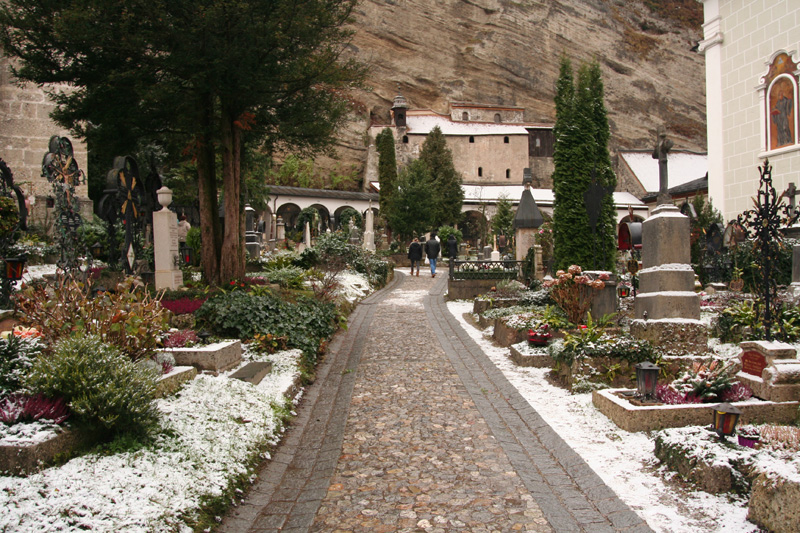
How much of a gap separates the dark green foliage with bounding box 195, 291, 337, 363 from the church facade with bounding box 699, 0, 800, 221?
15.8m

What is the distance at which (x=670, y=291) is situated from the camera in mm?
6461

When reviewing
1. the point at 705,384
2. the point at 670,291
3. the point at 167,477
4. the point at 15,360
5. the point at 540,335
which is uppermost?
the point at 670,291

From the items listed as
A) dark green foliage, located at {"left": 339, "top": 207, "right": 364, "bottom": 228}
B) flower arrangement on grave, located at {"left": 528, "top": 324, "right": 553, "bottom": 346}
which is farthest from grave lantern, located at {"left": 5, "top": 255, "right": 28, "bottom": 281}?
dark green foliage, located at {"left": 339, "top": 207, "right": 364, "bottom": 228}

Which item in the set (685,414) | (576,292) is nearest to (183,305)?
(576,292)

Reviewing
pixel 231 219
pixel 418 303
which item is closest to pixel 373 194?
pixel 418 303

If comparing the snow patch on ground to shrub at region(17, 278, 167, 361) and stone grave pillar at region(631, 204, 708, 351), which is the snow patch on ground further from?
shrub at region(17, 278, 167, 361)

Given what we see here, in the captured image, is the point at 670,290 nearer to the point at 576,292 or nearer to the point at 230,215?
the point at 576,292

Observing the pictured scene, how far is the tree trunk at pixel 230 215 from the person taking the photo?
33.5 feet

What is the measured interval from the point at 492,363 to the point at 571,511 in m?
4.29

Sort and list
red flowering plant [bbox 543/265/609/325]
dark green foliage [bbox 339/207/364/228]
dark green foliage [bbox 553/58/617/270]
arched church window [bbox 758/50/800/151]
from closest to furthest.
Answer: red flowering plant [bbox 543/265/609/325], dark green foliage [bbox 553/58/617/270], arched church window [bbox 758/50/800/151], dark green foliage [bbox 339/207/364/228]

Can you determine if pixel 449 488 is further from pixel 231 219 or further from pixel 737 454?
pixel 231 219

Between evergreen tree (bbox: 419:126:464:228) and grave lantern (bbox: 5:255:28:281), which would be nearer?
grave lantern (bbox: 5:255:28:281)

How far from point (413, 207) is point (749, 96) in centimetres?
1811

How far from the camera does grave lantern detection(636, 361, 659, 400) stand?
5.17m
